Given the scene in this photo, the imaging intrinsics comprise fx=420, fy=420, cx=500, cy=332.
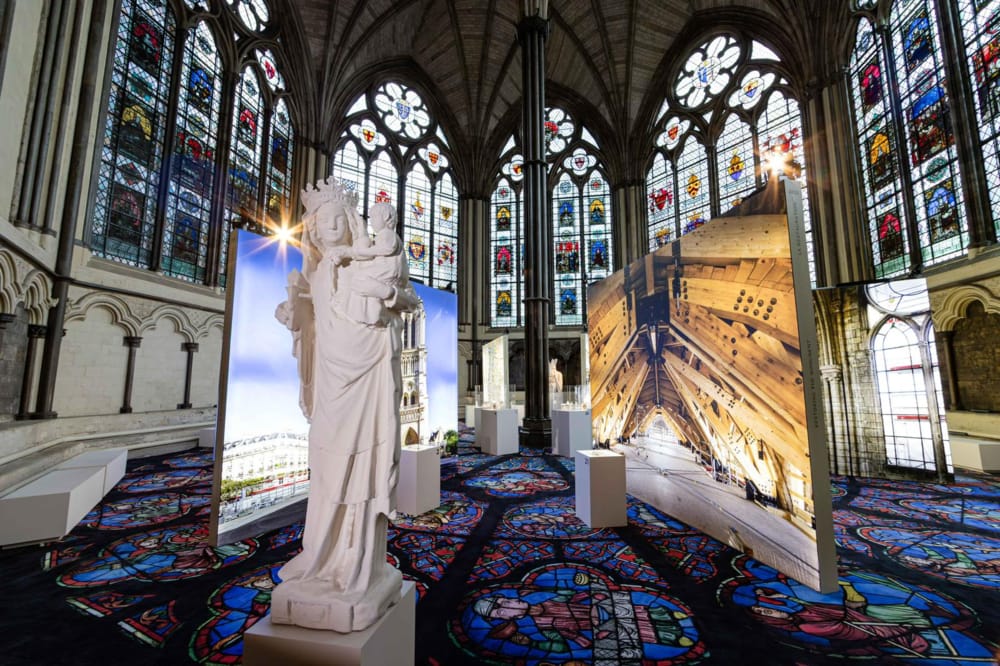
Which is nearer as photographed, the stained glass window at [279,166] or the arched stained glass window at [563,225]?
the stained glass window at [279,166]

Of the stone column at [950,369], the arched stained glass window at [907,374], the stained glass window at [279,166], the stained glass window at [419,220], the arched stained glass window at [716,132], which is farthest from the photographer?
the stained glass window at [419,220]

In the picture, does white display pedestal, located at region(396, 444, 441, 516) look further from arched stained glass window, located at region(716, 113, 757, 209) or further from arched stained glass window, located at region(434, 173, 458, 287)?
arched stained glass window, located at region(716, 113, 757, 209)

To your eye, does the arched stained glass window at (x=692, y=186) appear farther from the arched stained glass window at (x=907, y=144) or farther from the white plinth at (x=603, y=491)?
the white plinth at (x=603, y=491)

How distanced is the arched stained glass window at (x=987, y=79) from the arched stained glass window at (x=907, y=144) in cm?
52

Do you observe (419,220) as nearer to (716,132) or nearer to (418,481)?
(716,132)

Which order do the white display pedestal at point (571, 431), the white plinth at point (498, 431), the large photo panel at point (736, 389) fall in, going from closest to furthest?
the large photo panel at point (736, 389), the white display pedestal at point (571, 431), the white plinth at point (498, 431)

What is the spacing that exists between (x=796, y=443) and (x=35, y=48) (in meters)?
10.4

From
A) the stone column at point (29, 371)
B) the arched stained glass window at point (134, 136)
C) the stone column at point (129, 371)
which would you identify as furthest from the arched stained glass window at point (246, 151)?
the stone column at point (29, 371)

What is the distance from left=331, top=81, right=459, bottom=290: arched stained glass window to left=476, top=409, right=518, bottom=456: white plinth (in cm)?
865

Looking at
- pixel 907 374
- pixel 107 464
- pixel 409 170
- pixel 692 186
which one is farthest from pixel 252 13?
pixel 907 374

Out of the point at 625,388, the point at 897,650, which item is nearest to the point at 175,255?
the point at 625,388

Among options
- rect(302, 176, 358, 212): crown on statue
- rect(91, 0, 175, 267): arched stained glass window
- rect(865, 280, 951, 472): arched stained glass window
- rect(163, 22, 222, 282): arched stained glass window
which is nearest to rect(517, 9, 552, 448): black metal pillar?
rect(865, 280, 951, 472): arched stained glass window

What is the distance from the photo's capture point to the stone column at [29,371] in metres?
6.38

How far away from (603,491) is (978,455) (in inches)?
261
